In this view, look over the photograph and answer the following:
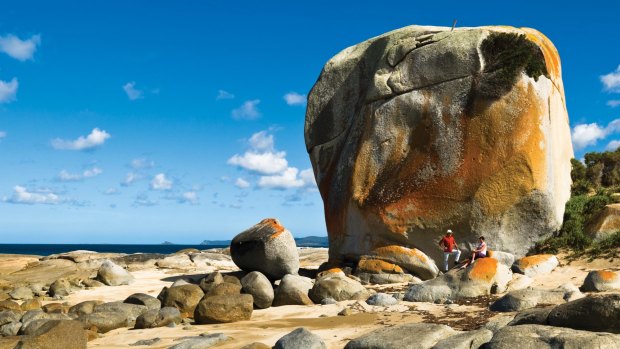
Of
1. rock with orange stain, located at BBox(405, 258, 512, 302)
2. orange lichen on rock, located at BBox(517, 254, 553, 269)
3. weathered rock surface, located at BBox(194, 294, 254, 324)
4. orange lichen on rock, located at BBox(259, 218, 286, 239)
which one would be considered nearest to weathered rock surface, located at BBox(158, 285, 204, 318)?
weathered rock surface, located at BBox(194, 294, 254, 324)

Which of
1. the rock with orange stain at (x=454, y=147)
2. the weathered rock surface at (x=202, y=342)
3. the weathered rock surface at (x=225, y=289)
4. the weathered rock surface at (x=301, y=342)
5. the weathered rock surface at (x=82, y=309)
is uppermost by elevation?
the rock with orange stain at (x=454, y=147)

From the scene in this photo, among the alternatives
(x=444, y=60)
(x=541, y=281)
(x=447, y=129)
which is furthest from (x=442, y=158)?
(x=541, y=281)

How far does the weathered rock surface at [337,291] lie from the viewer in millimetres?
15797

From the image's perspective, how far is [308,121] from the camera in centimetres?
2583

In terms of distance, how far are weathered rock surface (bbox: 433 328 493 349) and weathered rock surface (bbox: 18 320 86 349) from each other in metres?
7.20

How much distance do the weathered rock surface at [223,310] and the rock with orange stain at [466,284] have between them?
4437 mm

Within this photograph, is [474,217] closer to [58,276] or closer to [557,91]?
[557,91]

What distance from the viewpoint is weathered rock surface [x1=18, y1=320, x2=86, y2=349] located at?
34.9 feet

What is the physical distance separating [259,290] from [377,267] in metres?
5.38

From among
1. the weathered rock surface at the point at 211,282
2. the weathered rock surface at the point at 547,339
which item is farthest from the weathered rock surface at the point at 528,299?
the weathered rock surface at the point at 211,282

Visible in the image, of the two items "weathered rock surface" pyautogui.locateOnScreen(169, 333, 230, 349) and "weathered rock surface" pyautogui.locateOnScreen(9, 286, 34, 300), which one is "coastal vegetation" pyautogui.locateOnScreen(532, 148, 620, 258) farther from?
"weathered rock surface" pyautogui.locateOnScreen(9, 286, 34, 300)

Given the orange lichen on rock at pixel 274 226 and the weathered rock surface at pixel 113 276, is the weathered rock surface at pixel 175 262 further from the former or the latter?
the orange lichen on rock at pixel 274 226

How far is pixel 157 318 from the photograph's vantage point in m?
14.2

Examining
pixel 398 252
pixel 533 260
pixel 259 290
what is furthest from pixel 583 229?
pixel 259 290
